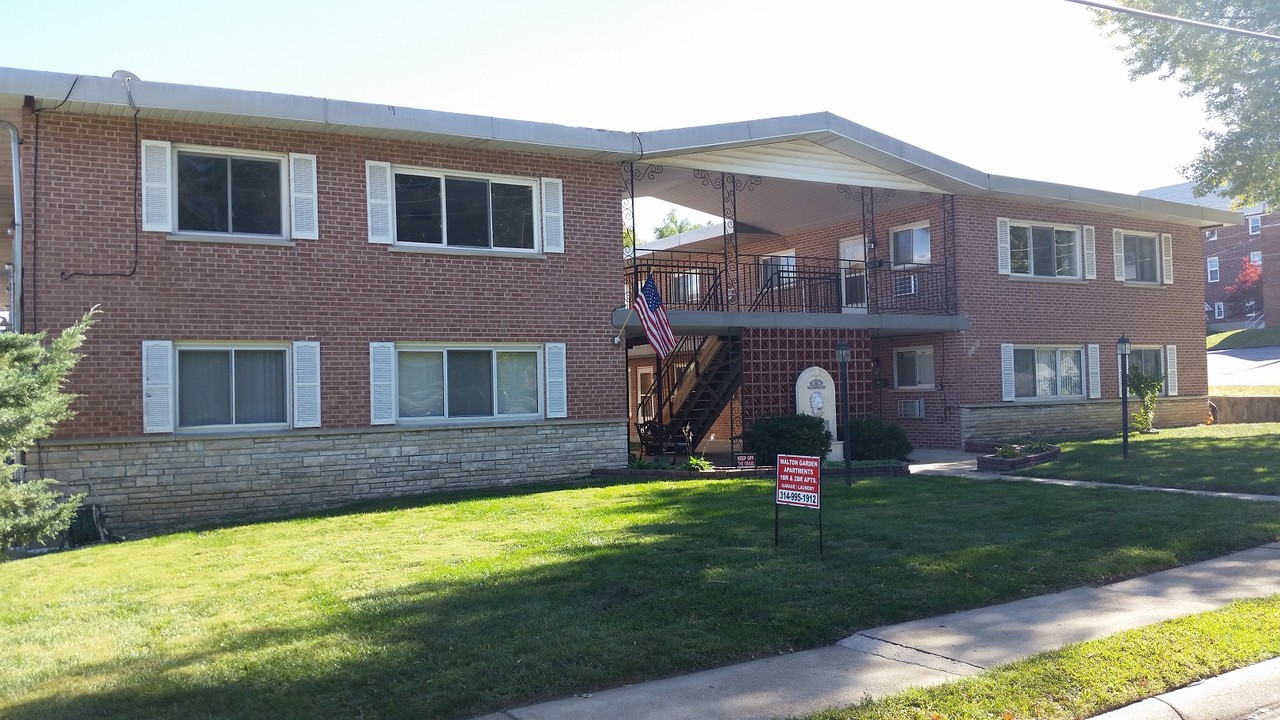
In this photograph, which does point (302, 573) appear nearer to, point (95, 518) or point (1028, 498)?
point (95, 518)

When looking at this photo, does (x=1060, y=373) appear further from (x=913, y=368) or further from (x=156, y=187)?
(x=156, y=187)

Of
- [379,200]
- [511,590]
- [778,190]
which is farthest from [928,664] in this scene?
[778,190]

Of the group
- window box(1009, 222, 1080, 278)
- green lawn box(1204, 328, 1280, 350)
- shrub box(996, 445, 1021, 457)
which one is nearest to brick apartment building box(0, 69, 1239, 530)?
window box(1009, 222, 1080, 278)

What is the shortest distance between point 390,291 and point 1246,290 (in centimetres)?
5587

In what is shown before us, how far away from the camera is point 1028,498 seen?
12.8 metres

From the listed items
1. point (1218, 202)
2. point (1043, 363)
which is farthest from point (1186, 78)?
point (1218, 202)

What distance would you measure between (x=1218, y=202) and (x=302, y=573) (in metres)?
58.1

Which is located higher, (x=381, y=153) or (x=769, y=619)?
(x=381, y=153)

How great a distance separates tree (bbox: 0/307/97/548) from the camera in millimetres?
10141

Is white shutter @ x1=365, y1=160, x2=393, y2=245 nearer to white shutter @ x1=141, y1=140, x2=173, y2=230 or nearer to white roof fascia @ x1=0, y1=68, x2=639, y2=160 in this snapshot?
white roof fascia @ x1=0, y1=68, x2=639, y2=160

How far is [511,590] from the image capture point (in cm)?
779

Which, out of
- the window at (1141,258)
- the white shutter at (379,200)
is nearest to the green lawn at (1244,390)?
the window at (1141,258)

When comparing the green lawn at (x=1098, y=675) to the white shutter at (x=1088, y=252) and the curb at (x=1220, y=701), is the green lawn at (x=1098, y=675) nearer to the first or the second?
the curb at (x=1220, y=701)

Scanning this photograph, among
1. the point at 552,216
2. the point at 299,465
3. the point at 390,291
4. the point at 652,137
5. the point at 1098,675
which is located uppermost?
the point at 652,137
